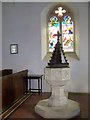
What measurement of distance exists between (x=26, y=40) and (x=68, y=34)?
4.96ft

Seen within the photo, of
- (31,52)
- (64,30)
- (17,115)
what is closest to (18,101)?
(17,115)

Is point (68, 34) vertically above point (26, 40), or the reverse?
point (68, 34)

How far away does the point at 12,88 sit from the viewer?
557cm

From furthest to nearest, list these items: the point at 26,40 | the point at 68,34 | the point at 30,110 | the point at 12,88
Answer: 1. the point at 68,34
2. the point at 26,40
3. the point at 12,88
4. the point at 30,110

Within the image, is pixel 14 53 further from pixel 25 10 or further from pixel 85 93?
pixel 85 93

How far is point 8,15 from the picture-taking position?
7.67m

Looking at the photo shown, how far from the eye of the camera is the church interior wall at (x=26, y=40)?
7391mm

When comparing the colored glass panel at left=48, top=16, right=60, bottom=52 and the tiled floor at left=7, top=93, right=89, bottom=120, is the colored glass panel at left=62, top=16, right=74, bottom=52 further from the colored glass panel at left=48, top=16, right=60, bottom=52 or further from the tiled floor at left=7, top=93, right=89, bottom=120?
the tiled floor at left=7, top=93, right=89, bottom=120

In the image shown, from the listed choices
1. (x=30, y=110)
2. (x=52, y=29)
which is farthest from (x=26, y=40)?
(x=30, y=110)

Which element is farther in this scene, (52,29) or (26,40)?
(52,29)

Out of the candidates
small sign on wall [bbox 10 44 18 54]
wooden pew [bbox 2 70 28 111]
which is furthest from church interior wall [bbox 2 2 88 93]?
wooden pew [bbox 2 70 28 111]

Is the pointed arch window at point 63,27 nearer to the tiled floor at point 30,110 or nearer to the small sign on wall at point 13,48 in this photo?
the small sign on wall at point 13,48

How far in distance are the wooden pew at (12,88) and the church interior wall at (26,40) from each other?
2.85 ft

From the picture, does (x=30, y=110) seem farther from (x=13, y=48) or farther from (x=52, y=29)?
(x=52, y=29)
